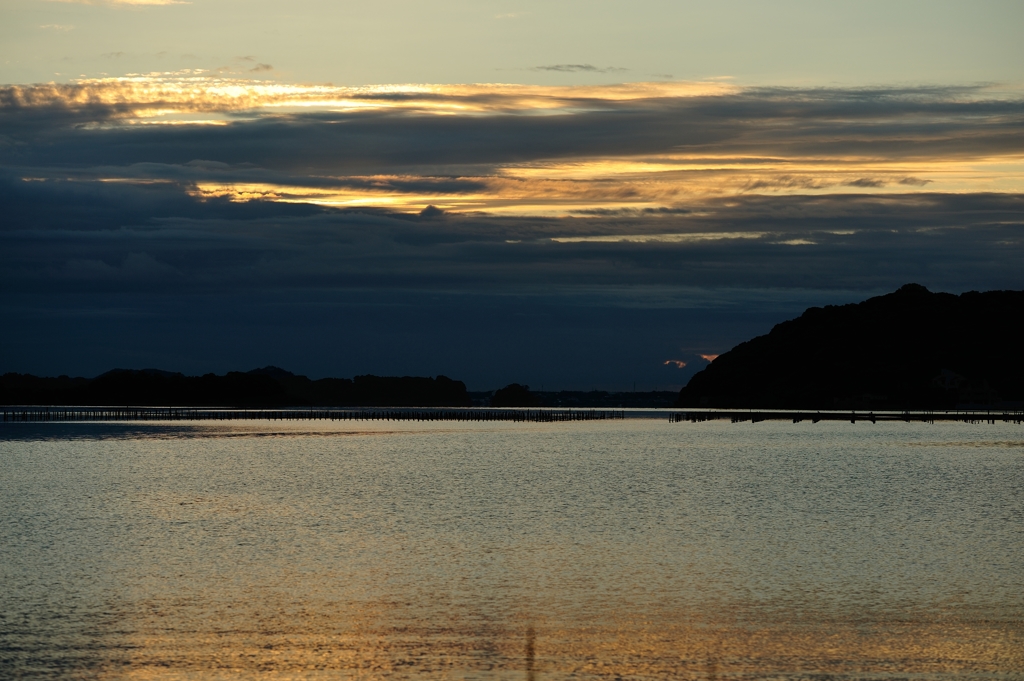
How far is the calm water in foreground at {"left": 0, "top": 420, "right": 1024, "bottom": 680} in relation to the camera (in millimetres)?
20609

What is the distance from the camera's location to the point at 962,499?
54.6m

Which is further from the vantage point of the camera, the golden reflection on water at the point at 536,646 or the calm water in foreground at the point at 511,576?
the calm water in foreground at the point at 511,576

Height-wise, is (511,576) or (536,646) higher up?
(511,576)

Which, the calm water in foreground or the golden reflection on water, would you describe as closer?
the golden reflection on water

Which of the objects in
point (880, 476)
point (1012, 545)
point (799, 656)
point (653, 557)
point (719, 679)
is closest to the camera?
point (719, 679)

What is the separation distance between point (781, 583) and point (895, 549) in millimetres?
8925

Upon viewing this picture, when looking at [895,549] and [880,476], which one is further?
[880,476]

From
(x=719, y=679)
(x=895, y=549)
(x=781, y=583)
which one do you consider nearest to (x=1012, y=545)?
(x=895, y=549)

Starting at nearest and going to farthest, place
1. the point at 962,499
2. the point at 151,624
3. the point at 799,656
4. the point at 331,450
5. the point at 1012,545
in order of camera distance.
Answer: the point at 799,656 < the point at 151,624 < the point at 1012,545 < the point at 962,499 < the point at 331,450

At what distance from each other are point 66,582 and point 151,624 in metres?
6.81

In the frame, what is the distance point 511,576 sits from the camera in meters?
30.2

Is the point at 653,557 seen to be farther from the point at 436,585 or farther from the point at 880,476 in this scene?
the point at 880,476

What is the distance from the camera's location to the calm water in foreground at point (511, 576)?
2061 centimetres

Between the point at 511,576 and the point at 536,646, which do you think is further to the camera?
the point at 511,576
